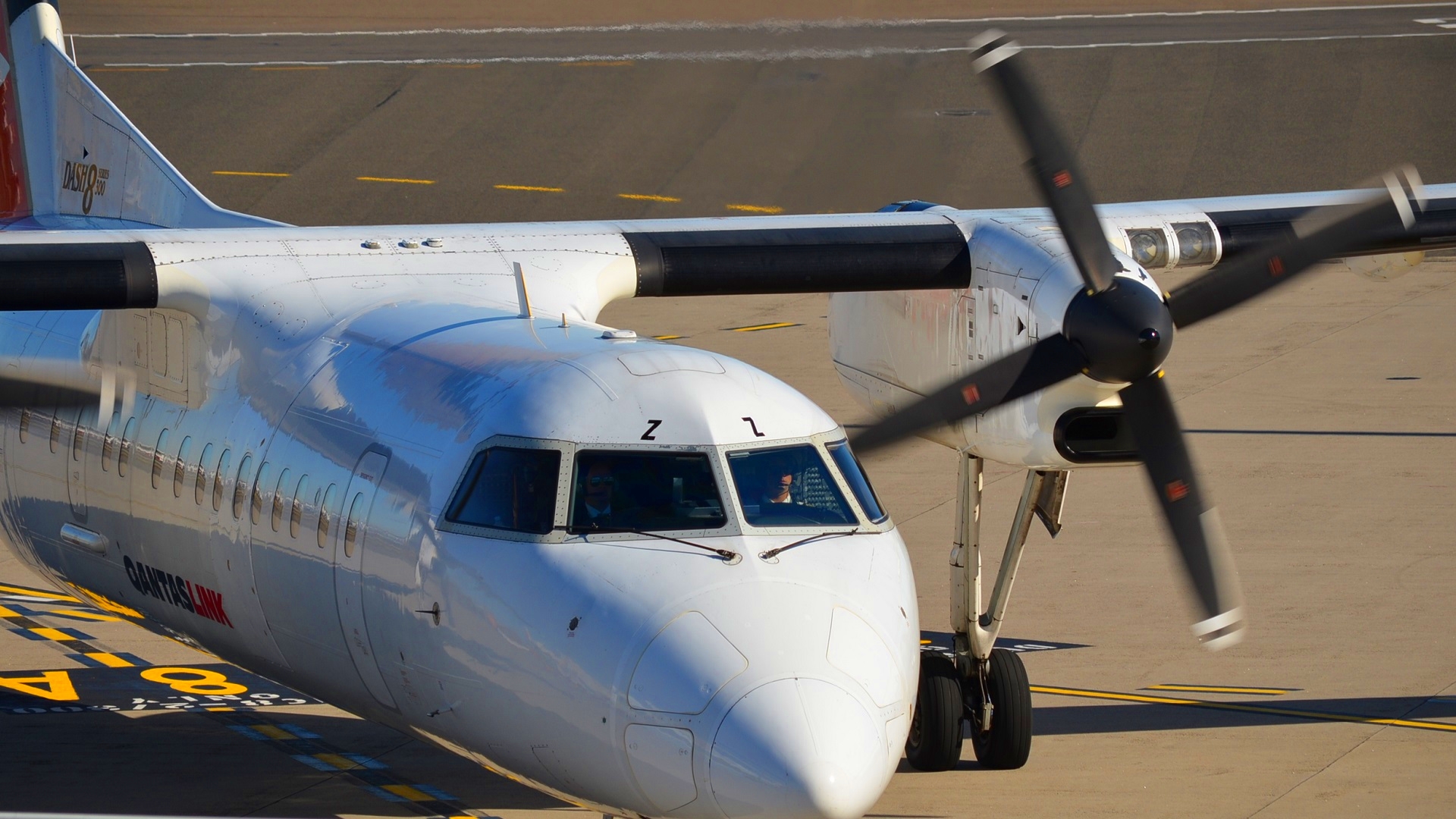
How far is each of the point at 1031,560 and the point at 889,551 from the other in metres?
11.2

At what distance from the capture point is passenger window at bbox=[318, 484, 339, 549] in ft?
36.9

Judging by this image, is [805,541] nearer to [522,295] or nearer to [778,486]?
[778,486]

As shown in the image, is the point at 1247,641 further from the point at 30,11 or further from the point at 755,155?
the point at 755,155

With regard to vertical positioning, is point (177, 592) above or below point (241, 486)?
below

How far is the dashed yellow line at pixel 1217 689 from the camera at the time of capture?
16453 mm

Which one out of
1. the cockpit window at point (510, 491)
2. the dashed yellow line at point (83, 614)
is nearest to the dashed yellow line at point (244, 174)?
the dashed yellow line at point (83, 614)

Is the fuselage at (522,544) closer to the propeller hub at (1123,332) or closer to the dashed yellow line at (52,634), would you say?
the propeller hub at (1123,332)

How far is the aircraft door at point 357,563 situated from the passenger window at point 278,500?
2.55ft

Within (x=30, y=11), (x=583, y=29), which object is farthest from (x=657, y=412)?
(x=583, y=29)

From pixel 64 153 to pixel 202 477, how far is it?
697cm

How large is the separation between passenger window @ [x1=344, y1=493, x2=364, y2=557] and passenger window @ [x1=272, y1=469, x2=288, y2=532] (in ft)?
2.91

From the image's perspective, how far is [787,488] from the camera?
10.1 metres

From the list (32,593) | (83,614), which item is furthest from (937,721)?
(32,593)

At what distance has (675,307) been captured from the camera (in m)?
36.6
